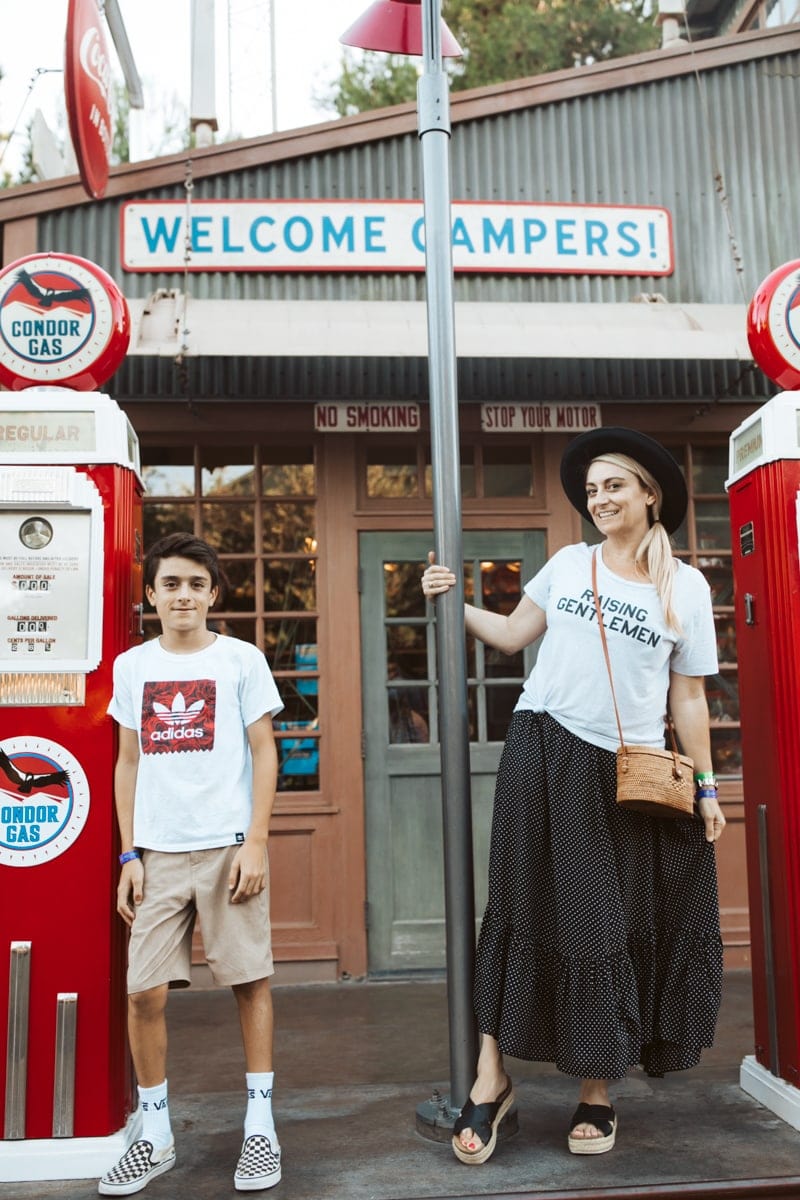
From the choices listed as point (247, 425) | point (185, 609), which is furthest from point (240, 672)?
point (247, 425)

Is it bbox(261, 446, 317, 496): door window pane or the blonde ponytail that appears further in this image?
bbox(261, 446, 317, 496): door window pane

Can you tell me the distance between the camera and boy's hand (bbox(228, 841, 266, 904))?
124 inches

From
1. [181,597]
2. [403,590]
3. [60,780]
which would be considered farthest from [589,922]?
[403,590]

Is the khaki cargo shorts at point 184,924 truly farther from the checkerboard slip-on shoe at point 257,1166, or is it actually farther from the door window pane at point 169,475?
the door window pane at point 169,475

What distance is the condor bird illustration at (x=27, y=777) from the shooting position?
11.1 feet

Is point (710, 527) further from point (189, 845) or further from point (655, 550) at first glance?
point (189, 845)

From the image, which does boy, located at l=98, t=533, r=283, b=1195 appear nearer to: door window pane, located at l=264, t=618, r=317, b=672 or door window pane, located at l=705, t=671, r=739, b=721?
door window pane, located at l=264, t=618, r=317, b=672

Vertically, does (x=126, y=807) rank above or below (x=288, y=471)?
below

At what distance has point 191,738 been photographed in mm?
3219

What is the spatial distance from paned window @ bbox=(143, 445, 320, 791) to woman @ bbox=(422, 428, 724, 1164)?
2581 millimetres

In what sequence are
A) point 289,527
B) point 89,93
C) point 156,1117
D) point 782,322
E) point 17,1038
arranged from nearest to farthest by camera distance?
point 156,1117 → point 17,1038 → point 782,322 → point 89,93 → point 289,527

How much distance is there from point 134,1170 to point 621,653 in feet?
6.81

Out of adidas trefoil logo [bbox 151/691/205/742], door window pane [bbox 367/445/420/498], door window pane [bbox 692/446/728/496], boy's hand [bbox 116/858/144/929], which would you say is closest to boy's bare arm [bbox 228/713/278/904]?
adidas trefoil logo [bbox 151/691/205/742]

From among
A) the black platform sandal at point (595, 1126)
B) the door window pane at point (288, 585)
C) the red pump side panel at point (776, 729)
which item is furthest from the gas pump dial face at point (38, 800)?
the door window pane at point (288, 585)
